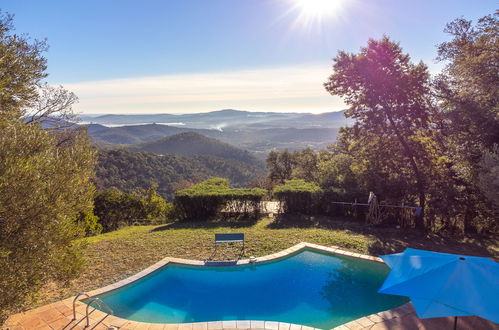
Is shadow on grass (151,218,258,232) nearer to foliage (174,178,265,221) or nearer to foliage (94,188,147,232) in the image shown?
foliage (174,178,265,221)

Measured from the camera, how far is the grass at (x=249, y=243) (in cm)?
816

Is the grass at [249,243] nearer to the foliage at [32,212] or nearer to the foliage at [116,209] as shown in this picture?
the foliage at [32,212]

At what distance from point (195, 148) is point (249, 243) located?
82830 mm

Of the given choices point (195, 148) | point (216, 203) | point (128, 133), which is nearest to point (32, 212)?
point (216, 203)

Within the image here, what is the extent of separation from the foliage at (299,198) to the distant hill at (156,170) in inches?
955

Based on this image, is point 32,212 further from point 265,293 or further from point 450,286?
point 450,286

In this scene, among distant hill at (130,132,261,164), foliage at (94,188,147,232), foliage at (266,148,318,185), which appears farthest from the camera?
distant hill at (130,132,261,164)

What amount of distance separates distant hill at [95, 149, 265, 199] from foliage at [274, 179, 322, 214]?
2425cm

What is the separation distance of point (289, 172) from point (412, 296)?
24.7 metres

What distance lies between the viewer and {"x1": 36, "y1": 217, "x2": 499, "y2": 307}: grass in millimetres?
8163

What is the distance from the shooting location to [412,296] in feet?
13.6

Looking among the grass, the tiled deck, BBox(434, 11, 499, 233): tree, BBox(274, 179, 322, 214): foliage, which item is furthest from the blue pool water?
BBox(274, 179, 322, 214): foliage

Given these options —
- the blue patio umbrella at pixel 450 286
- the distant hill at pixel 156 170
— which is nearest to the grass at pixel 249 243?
the blue patio umbrella at pixel 450 286

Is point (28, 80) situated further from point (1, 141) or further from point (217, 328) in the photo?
point (217, 328)
